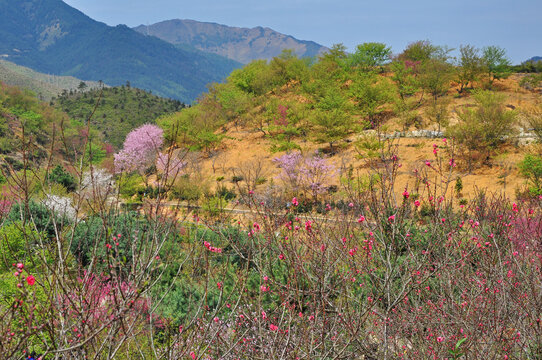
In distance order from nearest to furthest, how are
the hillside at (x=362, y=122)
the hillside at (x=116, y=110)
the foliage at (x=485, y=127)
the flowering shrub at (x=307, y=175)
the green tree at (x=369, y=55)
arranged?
1. the flowering shrub at (x=307, y=175)
2. the foliage at (x=485, y=127)
3. the hillside at (x=362, y=122)
4. the green tree at (x=369, y=55)
5. the hillside at (x=116, y=110)

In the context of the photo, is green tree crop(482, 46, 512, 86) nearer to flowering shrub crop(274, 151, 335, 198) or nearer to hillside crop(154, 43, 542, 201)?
hillside crop(154, 43, 542, 201)

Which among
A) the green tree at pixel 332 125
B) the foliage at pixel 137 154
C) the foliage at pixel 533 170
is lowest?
the foliage at pixel 137 154

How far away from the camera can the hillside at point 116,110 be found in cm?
6003

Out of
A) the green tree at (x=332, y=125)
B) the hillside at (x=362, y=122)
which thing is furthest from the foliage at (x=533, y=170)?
the green tree at (x=332, y=125)

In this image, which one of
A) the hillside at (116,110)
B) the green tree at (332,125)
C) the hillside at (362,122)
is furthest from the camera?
the hillside at (116,110)

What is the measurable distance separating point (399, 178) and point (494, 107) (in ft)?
19.6

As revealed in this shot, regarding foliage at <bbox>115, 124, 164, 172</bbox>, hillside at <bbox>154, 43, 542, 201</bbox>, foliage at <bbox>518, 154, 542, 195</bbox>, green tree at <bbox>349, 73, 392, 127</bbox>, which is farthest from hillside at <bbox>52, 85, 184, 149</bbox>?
foliage at <bbox>518, 154, 542, 195</bbox>

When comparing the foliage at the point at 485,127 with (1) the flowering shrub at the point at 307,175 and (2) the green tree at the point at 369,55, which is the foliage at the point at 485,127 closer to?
(1) the flowering shrub at the point at 307,175

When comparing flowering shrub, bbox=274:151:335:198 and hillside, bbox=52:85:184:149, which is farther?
hillside, bbox=52:85:184:149

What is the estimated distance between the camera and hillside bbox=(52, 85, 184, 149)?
197 ft

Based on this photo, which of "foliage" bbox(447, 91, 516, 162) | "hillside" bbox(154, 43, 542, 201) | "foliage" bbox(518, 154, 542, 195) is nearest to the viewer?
"foliage" bbox(518, 154, 542, 195)

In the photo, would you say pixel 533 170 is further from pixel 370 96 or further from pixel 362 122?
pixel 370 96

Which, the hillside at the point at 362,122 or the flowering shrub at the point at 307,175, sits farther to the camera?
the hillside at the point at 362,122

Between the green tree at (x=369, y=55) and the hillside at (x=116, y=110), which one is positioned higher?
the green tree at (x=369, y=55)
